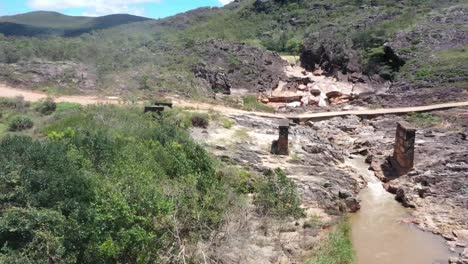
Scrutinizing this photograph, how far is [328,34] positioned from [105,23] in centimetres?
4557

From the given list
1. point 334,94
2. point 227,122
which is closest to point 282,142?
point 227,122

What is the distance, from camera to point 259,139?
86.3ft

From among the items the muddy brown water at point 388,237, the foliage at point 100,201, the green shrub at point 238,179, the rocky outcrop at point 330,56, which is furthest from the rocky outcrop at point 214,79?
the foliage at point 100,201

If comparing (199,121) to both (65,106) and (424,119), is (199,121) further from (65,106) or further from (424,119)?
(424,119)

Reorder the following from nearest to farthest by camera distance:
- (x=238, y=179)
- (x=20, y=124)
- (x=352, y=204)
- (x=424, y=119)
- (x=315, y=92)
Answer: (x=238, y=179) → (x=352, y=204) → (x=20, y=124) → (x=424, y=119) → (x=315, y=92)

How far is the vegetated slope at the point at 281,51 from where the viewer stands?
39.6 meters

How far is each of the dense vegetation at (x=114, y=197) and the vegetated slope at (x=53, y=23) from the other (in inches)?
2234

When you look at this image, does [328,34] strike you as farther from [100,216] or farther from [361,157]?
[100,216]

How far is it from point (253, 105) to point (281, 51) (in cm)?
2908

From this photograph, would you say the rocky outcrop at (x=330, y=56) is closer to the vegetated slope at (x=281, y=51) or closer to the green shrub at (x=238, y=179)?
the vegetated slope at (x=281, y=51)

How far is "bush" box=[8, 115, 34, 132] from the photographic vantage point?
80.5 ft

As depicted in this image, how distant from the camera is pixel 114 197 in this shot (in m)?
12.6

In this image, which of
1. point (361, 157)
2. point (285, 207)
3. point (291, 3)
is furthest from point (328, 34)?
point (285, 207)

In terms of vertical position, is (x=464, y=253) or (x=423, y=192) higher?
(x=423, y=192)
